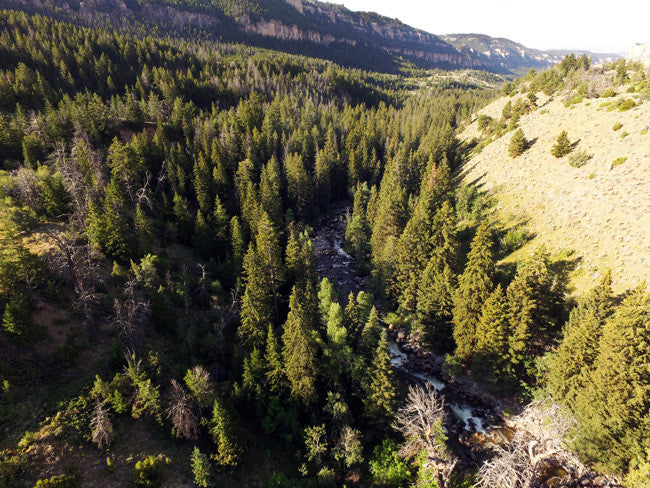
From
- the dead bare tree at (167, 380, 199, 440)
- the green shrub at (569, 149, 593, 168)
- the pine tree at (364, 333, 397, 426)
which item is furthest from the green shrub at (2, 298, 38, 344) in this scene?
the green shrub at (569, 149, 593, 168)

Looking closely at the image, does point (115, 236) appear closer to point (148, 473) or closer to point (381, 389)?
point (148, 473)

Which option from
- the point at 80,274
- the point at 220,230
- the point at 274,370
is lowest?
the point at 220,230

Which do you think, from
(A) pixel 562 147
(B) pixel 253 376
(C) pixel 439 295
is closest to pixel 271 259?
(B) pixel 253 376

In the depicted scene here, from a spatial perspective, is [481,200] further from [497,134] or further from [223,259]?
[223,259]

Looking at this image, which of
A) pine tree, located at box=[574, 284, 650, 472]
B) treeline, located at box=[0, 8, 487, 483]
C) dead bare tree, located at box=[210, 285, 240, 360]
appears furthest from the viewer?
dead bare tree, located at box=[210, 285, 240, 360]

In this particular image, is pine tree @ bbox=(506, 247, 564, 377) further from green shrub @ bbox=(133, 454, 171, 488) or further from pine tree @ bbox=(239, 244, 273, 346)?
green shrub @ bbox=(133, 454, 171, 488)

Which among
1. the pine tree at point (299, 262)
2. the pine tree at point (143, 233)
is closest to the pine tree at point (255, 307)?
the pine tree at point (299, 262)

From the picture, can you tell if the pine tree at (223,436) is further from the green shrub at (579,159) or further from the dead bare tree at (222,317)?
the green shrub at (579,159)
